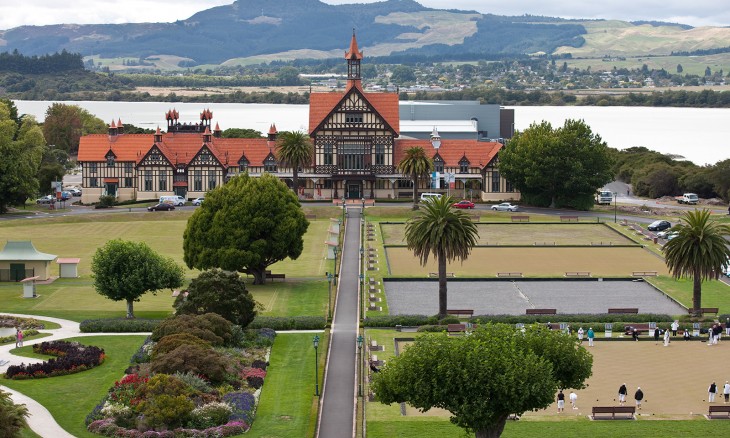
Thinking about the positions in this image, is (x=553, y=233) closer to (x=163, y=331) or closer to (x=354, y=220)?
(x=354, y=220)

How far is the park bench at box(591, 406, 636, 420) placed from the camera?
55594 millimetres

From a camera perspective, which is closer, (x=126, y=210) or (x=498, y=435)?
(x=498, y=435)

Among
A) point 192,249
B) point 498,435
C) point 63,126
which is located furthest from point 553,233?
point 63,126

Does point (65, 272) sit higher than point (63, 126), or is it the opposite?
point (63, 126)

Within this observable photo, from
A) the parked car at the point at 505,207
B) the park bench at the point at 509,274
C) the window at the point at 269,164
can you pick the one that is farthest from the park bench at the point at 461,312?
the window at the point at 269,164

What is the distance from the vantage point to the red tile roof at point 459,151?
138250mm

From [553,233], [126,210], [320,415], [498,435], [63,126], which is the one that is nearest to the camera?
[498,435]

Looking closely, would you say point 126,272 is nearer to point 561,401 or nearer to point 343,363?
point 343,363

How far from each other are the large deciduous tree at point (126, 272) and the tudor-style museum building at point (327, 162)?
2353 inches

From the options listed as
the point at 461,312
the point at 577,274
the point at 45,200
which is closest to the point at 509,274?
the point at 577,274

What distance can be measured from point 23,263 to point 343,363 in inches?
1357

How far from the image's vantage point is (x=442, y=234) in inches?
3039

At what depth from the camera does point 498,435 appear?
50719 millimetres

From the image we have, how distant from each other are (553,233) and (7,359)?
6140cm
